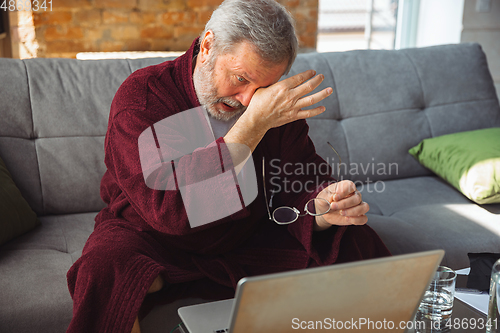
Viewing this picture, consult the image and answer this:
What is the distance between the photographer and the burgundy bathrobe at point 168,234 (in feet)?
3.34

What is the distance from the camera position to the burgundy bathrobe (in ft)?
3.34

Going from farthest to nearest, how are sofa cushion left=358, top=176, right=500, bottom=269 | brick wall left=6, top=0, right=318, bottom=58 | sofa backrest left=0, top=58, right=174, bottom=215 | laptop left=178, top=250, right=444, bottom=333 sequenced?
brick wall left=6, top=0, right=318, bottom=58, sofa backrest left=0, top=58, right=174, bottom=215, sofa cushion left=358, top=176, right=500, bottom=269, laptop left=178, top=250, right=444, bottom=333

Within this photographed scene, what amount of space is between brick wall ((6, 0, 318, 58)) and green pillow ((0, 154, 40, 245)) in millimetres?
1511

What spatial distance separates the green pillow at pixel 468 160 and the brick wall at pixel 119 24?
144cm

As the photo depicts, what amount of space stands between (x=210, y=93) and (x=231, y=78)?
0.09m

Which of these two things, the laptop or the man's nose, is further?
the man's nose

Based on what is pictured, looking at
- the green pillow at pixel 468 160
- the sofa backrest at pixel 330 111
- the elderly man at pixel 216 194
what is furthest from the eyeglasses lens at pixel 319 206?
the green pillow at pixel 468 160

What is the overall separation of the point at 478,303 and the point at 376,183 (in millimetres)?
1040

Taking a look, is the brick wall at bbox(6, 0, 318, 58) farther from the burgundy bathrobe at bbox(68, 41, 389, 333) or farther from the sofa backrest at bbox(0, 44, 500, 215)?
the burgundy bathrobe at bbox(68, 41, 389, 333)

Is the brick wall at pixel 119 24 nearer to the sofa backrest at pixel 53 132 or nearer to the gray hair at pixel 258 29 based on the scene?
the sofa backrest at pixel 53 132

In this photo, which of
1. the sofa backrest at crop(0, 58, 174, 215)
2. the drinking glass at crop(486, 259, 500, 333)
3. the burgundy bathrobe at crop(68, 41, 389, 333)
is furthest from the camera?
the sofa backrest at crop(0, 58, 174, 215)

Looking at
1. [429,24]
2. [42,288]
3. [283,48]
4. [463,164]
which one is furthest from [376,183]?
[429,24]

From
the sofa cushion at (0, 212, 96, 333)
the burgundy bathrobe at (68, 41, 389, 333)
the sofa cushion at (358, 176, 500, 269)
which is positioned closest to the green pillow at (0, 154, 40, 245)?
the sofa cushion at (0, 212, 96, 333)

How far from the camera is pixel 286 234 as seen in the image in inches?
53.0
